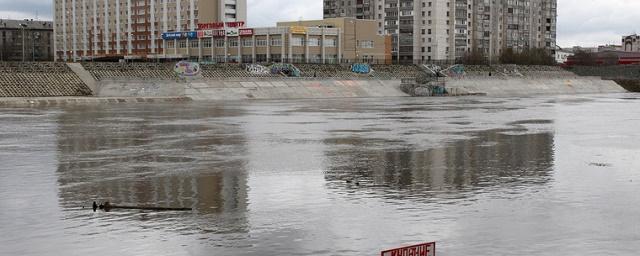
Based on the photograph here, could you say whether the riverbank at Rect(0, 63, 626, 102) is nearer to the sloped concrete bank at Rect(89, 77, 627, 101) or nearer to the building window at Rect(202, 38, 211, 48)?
the sloped concrete bank at Rect(89, 77, 627, 101)

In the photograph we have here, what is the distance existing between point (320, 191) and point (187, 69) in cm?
7931

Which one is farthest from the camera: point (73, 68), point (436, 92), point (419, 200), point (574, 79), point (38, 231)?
point (574, 79)

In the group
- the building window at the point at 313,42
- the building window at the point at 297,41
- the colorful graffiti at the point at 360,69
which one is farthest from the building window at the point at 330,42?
the colorful graffiti at the point at 360,69

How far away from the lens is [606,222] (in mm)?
17156

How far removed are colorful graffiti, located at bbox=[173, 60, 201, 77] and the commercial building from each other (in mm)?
49667

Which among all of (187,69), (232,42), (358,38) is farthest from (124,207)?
(358,38)

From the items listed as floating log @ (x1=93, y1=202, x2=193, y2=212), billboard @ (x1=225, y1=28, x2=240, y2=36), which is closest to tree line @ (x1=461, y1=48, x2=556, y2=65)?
billboard @ (x1=225, y1=28, x2=240, y2=36)

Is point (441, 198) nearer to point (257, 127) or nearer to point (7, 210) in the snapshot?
point (7, 210)

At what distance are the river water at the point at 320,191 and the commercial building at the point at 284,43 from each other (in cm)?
11253

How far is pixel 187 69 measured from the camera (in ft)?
322

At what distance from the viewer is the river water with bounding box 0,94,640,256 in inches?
603

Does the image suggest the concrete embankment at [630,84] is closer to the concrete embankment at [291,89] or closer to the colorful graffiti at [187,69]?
the concrete embankment at [291,89]

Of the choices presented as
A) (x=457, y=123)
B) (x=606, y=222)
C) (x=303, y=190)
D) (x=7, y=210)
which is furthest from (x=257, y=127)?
(x=606, y=222)

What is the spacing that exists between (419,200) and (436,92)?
93476 mm
